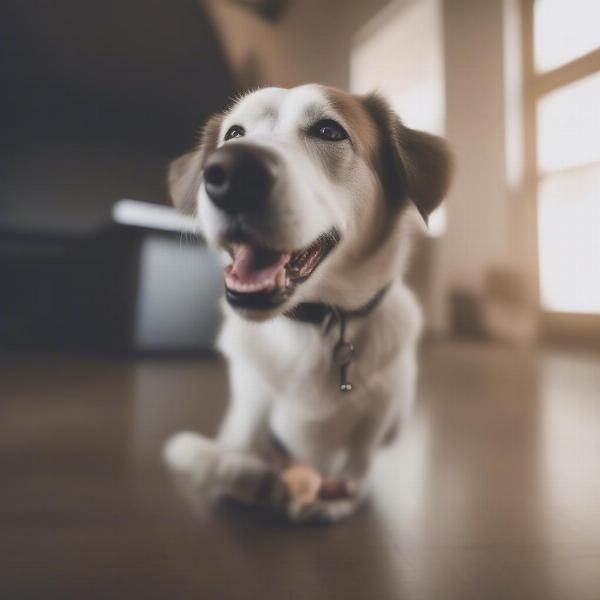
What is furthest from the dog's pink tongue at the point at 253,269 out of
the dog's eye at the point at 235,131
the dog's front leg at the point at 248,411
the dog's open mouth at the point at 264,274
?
the dog's front leg at the point at 248,411

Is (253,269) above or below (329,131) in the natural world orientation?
below

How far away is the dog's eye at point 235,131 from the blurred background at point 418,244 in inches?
2.1

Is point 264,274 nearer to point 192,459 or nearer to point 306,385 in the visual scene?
point 306,385

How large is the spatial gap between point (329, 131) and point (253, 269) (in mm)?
204

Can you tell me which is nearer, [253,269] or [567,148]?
[253,269]

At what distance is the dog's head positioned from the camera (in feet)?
1.34

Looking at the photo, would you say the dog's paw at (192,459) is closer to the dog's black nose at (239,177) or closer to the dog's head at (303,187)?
the dog's head at (303,187)

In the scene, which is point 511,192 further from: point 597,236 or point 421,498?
point 421,498

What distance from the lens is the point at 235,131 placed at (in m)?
0.48

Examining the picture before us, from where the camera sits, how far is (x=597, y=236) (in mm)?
534

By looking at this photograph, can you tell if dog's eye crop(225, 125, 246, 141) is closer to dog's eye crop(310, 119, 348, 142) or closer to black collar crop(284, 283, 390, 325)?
dog's eye crop(310, 119, 348, 142)

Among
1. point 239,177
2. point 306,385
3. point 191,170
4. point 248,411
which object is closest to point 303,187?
point 239,177

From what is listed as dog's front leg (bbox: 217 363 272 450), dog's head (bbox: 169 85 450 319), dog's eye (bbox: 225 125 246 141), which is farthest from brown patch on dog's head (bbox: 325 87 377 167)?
dog's front leg (bbox: 217 363 272 450)

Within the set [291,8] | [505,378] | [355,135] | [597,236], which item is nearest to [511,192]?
[597,236]
